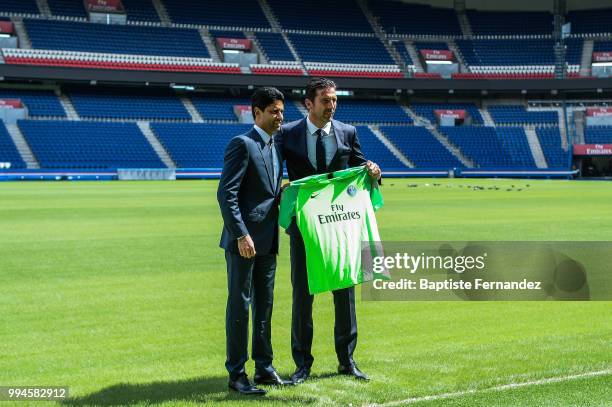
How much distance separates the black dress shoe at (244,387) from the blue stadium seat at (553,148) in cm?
5926

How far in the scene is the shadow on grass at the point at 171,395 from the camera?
506 cm

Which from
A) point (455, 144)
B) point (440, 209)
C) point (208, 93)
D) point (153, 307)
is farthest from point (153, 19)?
point (153, 307)

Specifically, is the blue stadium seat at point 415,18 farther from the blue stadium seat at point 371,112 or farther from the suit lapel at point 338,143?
the suit lapel at point 338,143

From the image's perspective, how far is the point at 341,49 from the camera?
6925 cm

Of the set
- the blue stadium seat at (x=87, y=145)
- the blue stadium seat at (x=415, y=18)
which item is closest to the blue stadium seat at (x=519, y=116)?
the blue stadium seat at (x=415, y=18)

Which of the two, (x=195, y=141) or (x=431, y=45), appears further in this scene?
(x=431, y=45)

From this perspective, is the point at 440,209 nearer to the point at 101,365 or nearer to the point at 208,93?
the point at 101,365

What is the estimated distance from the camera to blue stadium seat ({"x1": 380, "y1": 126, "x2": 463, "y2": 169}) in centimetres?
6116

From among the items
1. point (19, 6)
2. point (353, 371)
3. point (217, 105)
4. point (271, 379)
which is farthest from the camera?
point (217, 105)

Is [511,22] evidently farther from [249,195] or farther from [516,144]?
[249,195]

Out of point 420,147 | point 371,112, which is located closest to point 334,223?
point 420,147

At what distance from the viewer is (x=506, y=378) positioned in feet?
18.1

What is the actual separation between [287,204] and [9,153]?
48.7 meters

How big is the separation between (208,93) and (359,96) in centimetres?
1467
